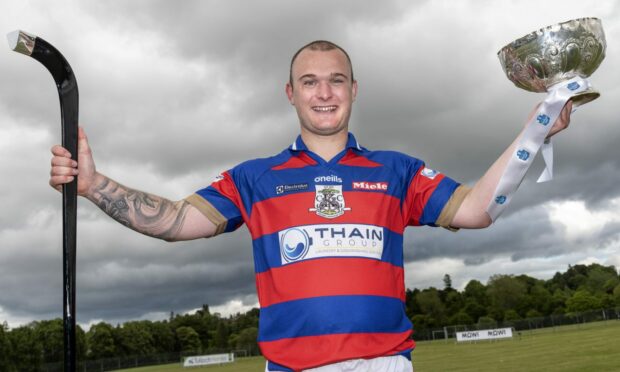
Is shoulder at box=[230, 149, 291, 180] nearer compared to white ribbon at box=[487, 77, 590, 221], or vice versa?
white ribbon at box=[487, 77, 590, 221]

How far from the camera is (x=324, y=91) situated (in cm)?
364

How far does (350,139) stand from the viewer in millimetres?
3795

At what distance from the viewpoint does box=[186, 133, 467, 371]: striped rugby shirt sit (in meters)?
3.18

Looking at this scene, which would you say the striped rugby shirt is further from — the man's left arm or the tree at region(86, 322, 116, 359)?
the tree at region(86, 322, 116, 359)

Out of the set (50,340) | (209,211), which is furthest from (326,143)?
(50,340)

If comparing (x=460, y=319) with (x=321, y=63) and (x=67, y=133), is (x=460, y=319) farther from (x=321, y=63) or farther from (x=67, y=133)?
(x=67, y=133)

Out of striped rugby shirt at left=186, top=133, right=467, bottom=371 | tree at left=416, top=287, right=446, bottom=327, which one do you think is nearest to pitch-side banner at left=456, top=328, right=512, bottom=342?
striped rugby shirt at left=186, top=133, right=467, bottom=371

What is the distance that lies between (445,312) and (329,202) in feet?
405

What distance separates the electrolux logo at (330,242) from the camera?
3.28 meters

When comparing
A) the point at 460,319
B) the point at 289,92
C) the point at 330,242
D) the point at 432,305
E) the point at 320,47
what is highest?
the point at 320,47

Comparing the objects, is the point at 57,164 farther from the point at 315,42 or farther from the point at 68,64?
the point at 315,42

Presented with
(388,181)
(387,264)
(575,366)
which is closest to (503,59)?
(388,181)

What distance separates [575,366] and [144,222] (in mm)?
21641

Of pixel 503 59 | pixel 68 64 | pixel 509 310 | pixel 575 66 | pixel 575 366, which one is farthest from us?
pixel 509 310
